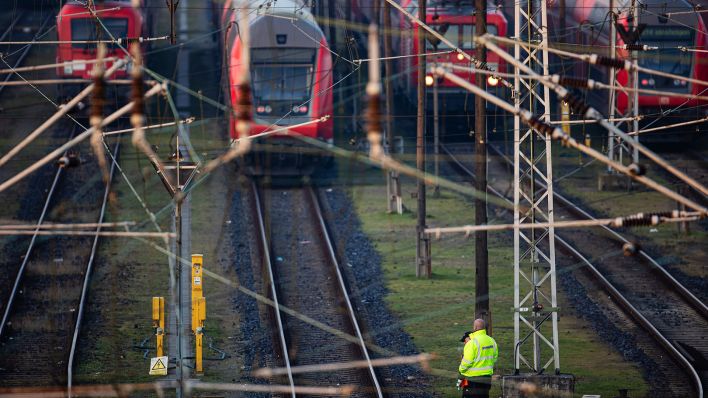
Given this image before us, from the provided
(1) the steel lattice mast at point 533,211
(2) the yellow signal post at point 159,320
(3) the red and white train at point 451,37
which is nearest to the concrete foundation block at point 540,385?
(1) the steel lattice mast at point 533,211

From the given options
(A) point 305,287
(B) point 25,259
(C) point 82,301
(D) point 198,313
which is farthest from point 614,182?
(D) point 198,313


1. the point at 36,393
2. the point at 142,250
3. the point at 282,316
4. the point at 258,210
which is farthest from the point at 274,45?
the point at 36,393

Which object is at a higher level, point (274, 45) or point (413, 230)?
point (274, 45)

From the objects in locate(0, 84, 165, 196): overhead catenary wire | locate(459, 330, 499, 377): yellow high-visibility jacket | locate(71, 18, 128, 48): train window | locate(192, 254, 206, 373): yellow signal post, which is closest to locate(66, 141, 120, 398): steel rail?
locate(192, 254, 206, 373): yellow signal post

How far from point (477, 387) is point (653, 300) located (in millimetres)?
7986

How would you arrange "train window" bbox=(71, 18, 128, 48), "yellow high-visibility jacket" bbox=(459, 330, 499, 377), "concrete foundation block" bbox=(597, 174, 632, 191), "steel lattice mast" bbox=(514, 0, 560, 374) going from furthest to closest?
1. "train window" bbox=(71, 18, 128, 48)
2. "concrete foundation block" bbox=(597, 174, 632, 191)
3. "steel lattice mast" bbox=(514, 0, 560, 374)
4. "yellow high-visibility jacket" bbox=(459, 330, 499, 377)

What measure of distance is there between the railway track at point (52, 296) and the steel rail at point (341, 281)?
4.42 meters

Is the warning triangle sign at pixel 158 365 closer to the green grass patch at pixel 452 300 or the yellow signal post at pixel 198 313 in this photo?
the yellow signal post at pixel 198 313

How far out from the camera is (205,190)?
107ft

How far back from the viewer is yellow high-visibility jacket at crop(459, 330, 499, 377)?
659 inches

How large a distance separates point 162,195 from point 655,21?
13.0m

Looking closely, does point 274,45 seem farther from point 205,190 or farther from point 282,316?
point 282,316

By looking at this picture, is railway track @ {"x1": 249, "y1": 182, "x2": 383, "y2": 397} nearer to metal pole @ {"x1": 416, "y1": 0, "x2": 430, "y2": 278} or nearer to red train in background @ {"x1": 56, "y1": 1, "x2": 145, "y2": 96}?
metal pole @ {"x1": 416, "y1": 0, "x2": 430, "y2": 278}

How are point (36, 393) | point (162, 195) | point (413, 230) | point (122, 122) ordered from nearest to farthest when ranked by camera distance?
point (36, 393) → point (413, 230) → point (162, 195) → point (122, 122)
